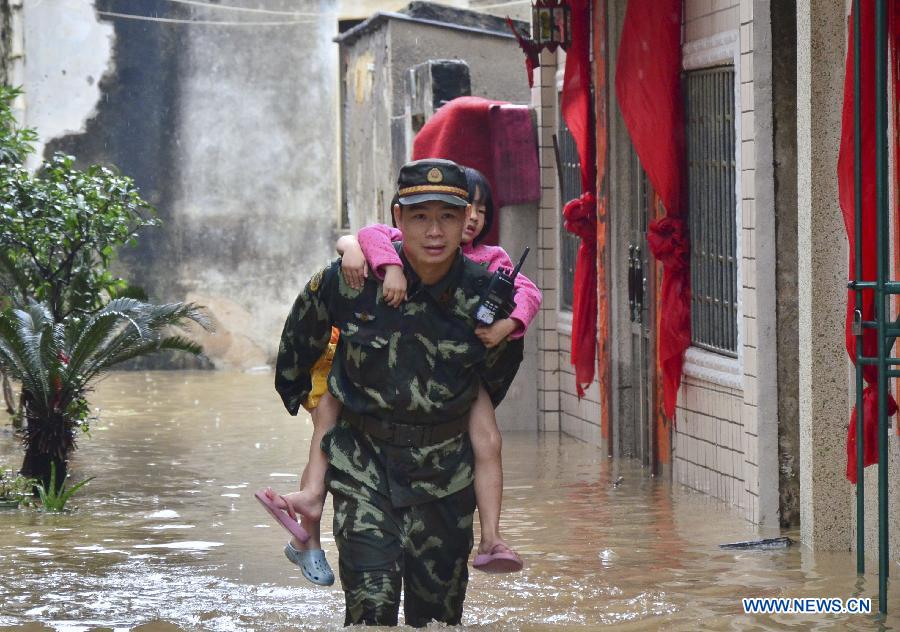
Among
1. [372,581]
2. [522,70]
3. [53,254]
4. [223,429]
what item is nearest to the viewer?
[372,581]

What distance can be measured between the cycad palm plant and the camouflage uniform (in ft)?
16.8

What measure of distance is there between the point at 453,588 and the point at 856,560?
268cm

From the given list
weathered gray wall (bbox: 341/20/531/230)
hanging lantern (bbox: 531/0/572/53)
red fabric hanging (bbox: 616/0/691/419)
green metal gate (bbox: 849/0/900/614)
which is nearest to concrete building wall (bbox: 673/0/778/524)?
red fabric hanging (bbox: 616/0/691/419)

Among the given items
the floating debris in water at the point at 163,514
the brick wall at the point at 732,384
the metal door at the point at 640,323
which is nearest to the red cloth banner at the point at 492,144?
the metal door at the point at 640,323

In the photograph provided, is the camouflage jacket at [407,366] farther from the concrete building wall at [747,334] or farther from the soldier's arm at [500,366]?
the concrete building wall at [747,334]

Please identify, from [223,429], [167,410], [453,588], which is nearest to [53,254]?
[223,429]

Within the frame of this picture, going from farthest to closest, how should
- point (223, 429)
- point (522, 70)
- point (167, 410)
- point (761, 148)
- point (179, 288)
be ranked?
point (179, 288), point (522, 70), point (167, 410), point (223, 429), point (761, 148)

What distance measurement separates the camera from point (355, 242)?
5.57 meters

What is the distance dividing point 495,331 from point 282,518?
0.95 m

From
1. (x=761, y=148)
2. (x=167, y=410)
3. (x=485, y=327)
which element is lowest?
(x=167, y=410)

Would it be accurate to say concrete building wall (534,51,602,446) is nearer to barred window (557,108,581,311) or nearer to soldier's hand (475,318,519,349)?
barred window (557,108,581,311)

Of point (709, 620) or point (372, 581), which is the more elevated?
point (372, 581)

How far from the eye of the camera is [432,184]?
5418 millimetres

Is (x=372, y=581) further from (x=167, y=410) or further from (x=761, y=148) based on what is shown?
(x=167, y=410)
